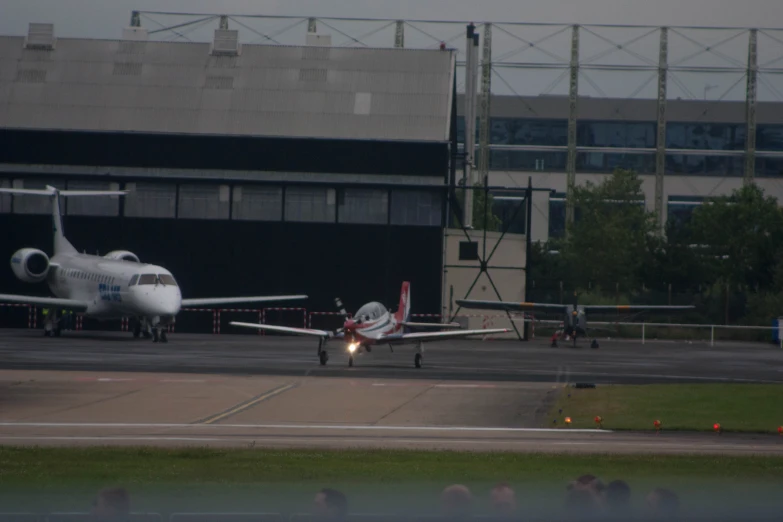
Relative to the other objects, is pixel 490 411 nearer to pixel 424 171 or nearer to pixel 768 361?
pixel 768 361

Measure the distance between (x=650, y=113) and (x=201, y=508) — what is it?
114200 millimetres

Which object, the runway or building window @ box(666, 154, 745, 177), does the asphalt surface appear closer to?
the runway

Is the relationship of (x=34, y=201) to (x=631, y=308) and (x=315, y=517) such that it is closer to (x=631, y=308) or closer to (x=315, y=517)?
(x=631, y=308)

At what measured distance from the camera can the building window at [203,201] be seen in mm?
61125

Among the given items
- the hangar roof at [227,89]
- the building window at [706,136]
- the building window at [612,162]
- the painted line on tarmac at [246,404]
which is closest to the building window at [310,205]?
the hangar roof at [227,89]

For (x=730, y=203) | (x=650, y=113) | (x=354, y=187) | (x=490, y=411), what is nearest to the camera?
(x=490, y=411)

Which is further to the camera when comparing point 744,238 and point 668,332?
point 744,238

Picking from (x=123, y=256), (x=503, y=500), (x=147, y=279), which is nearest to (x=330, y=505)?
(x=503, y=500)

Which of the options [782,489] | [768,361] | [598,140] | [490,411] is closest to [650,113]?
[598,140]

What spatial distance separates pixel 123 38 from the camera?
6638 cm

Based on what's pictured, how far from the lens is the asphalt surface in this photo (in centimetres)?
3300

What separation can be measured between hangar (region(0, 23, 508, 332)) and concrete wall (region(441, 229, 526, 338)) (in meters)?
1.62

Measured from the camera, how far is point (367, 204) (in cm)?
6125

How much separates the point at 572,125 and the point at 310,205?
184 feet
